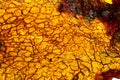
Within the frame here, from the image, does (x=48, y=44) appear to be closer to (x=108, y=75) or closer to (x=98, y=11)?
(x=108, y=75)

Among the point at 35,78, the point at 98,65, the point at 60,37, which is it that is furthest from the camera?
the point at 60,37

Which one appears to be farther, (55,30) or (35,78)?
(55,30)

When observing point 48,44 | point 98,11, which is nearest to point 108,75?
point 48,44

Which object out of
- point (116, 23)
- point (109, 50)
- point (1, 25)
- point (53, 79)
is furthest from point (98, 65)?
point (1, 25)

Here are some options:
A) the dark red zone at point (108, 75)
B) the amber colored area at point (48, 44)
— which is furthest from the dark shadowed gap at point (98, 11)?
the dark red zone at point (108, 75)

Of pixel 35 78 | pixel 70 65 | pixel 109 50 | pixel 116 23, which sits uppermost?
pixel 116 23

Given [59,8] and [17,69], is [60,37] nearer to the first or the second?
[59,8]

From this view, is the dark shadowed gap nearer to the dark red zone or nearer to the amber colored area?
the amber colored area

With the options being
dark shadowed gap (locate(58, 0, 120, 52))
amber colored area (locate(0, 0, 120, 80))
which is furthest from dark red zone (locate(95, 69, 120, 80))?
dark shadowed gap (locate(58, 0, 120, 52))
